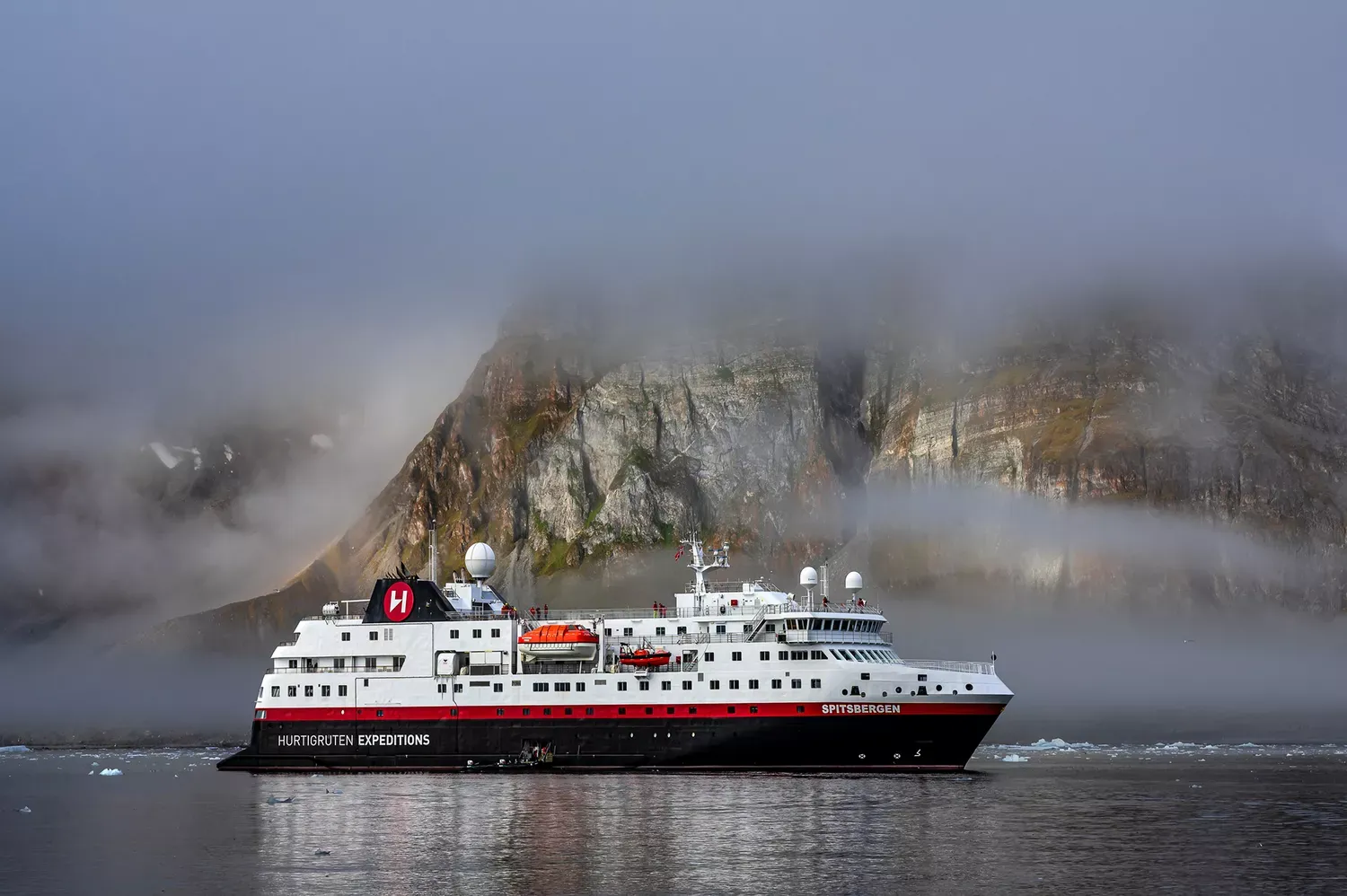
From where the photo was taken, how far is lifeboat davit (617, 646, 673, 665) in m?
74.9

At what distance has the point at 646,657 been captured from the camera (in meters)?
75.0

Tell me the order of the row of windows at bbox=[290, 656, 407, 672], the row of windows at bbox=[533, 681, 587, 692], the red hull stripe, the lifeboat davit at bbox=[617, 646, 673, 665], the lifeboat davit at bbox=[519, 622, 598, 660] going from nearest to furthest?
the red hull stripe
the lifeboat davit at bbox=[617, 646, 673, 665]
the row of windows at bbox=[533, 681, 587, 692]
the lifeboat davit at bbox=[519, 622, 598, 660]
the row of windows at bbox=[290, 656, 407, 672]

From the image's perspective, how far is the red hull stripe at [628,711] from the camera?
72.2m

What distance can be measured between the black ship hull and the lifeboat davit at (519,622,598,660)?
348 cm

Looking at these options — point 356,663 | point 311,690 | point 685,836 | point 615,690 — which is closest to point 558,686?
point 615,690

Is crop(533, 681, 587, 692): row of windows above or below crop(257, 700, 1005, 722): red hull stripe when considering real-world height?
above

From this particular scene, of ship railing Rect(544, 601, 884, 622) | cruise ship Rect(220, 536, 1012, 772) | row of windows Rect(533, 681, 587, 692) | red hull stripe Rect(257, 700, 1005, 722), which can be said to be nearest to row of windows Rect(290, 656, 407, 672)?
cruise ship Rect(220, 536, 1012, 772)

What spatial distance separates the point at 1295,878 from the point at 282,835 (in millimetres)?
36699

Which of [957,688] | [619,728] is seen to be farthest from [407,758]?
[957,688]

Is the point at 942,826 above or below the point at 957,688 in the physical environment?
below

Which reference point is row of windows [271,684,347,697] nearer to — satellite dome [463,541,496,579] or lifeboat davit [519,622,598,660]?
lifeboat davit [519,622,598,660]

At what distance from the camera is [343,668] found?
79875 millimetres

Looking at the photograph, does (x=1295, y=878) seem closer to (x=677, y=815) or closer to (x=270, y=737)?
(x=677, y=815)

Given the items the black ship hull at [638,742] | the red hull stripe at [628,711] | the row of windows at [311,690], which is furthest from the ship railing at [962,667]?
the row of windows at [311,690]
